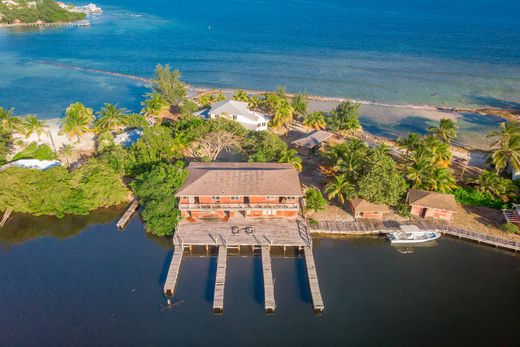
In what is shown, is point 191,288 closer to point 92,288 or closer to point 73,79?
point 92,288

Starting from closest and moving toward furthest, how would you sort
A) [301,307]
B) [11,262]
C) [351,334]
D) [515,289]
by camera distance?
1. [351,334]
2. [301,307]
3. [515,289]
4. [11,262]

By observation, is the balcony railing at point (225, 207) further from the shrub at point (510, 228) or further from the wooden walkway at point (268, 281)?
the shrub at point (510, 228)

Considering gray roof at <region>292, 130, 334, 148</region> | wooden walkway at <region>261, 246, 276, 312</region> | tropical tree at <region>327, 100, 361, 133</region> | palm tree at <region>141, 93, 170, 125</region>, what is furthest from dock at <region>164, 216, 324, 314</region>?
palm tree at <region>141, 93, 170, 125</region>

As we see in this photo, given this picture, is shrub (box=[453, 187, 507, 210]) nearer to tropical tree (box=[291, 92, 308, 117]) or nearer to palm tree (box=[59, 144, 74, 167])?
tropical tree (box=[291, 92, 308, 117])

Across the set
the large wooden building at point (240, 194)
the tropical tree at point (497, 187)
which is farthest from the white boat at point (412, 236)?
the large wooden building at point (240, 194)

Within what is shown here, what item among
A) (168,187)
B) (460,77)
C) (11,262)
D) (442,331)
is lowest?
(11,262)

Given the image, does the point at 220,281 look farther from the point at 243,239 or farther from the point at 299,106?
the point at 299,106

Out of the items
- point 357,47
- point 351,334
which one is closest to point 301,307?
point 351,334
